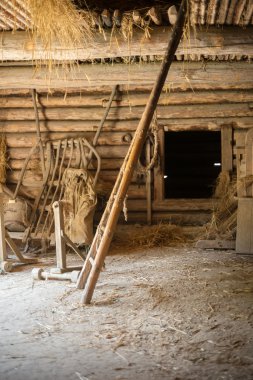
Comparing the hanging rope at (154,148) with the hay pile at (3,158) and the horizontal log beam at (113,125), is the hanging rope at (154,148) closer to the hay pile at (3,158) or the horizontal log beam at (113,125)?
the horizontal log beam at (113,125)

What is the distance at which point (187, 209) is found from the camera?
339 inches

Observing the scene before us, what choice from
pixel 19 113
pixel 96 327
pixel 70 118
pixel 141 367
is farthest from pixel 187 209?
pixel 141 367

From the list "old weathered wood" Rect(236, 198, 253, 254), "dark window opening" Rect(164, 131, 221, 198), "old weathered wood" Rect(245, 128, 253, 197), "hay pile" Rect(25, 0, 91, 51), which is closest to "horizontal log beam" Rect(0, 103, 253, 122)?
"old weathered wood" Rect(245, 128, 253, 197)

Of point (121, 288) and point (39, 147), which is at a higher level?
point (39, 147)

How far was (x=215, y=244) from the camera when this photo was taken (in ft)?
24.2

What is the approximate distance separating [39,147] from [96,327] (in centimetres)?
525

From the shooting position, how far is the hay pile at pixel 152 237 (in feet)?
26.0

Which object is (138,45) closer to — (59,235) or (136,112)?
(59,235)

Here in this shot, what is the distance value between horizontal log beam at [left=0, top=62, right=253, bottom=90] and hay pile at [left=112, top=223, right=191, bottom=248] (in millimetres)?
2758

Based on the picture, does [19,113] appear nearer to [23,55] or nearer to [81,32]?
[23,55]

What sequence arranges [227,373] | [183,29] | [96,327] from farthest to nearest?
[183,29] < [96,327] < [227,373]

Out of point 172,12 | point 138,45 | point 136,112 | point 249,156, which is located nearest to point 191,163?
point 136,112

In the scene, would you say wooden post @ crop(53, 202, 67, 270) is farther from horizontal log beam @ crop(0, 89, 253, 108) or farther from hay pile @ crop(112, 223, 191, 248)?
horizontal log beam @ crop(0, 89, 253, 108)

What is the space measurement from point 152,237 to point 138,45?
146 inches
